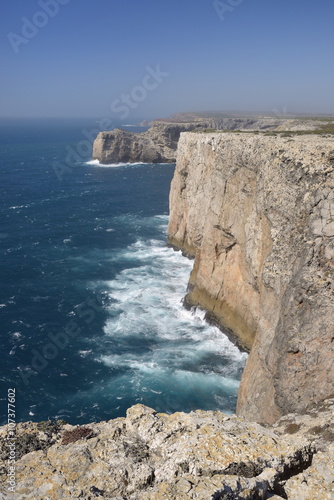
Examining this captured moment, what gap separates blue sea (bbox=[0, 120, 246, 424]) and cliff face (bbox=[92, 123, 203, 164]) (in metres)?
71.4

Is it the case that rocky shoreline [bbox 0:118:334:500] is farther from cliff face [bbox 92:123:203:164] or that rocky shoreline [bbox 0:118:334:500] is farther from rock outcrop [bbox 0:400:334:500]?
cliff face [bbox 92:123:203:164]

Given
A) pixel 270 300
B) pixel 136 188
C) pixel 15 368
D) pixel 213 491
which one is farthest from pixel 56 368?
pixel 136 188

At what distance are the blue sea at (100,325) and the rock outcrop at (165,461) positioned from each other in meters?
20.8

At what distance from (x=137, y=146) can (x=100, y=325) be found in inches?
5031

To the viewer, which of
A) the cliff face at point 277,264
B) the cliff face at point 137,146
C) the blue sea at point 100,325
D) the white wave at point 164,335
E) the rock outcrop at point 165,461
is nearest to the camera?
the rock outcrop at point 165,461

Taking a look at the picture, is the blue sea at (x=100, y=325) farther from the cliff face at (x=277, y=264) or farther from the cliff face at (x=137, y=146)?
the cliff face at (x=137, y=146)

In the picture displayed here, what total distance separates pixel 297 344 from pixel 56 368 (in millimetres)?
26544

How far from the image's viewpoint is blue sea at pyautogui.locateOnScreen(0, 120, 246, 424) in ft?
121

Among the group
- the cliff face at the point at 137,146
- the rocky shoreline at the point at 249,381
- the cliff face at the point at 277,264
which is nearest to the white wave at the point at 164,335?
the rocky shoreline at the point at 249,381

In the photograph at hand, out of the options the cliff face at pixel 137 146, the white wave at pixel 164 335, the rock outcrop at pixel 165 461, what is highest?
the cliff face at pixel 137 146

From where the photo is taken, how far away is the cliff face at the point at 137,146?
15750 cm

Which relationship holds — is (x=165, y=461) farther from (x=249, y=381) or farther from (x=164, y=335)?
(x=164, y=335)

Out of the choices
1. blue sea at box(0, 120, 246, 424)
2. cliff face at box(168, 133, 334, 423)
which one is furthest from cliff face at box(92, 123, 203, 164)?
cliff face at box(168, 133, 334, 423)

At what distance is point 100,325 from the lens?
48.0m
